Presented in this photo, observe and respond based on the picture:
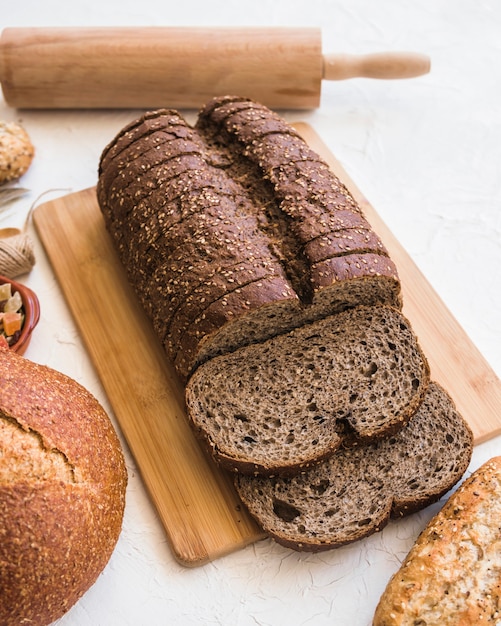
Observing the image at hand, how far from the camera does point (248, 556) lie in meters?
3.19

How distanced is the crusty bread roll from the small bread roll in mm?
1481

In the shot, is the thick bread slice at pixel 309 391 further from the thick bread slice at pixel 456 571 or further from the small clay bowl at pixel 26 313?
the small clay bowl at pixel 26 313

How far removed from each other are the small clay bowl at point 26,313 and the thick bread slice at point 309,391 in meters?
0.79

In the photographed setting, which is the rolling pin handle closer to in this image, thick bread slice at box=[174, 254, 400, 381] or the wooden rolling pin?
the wooden rolling pin

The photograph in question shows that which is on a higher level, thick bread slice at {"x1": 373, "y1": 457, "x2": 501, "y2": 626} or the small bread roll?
the small bread roll

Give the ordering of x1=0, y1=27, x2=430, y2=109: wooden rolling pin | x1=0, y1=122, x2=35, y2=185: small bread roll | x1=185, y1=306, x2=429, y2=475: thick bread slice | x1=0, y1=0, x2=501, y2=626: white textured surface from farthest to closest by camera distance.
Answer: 1. x1=0, y1=27, x2=430, y2=109: wooden rolling pin
2. x1=0, y1=122, x2=35, y2=185: small bread roll
3. x1=185, y1=306, x2=429, y2=475: thick bread slice
4. x1=0, y1=0, x2=501, y2=626: white textured surface

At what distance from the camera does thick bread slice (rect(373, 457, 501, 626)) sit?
2.78 m

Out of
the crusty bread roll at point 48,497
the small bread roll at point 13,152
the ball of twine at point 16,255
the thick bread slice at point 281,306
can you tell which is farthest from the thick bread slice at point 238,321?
the small bread roll at point 13,152

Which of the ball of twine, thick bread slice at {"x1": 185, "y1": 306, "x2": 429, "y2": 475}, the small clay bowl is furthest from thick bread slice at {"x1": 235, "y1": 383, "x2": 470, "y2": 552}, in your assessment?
the ball of twine

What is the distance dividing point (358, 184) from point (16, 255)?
176cm

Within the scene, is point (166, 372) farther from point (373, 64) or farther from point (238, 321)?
point (373, 64)

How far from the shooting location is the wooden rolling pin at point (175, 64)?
4469 mm

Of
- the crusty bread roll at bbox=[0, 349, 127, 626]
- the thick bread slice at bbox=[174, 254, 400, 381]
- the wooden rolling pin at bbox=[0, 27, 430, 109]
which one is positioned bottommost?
the crusty bread roll at bbox=[0, 349, 127, 626]

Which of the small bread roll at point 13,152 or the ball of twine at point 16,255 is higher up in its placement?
the small bread roll at point 13,152
